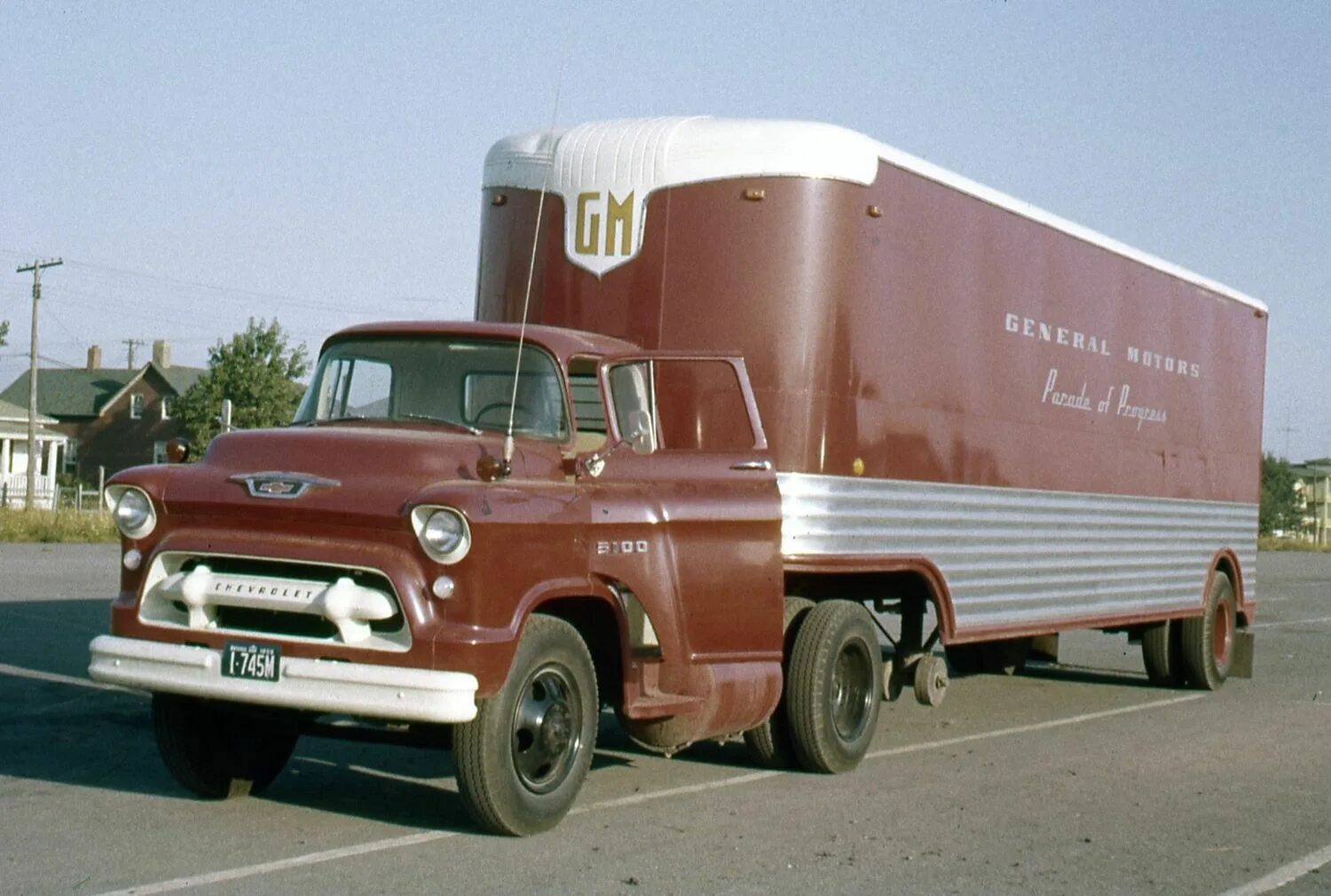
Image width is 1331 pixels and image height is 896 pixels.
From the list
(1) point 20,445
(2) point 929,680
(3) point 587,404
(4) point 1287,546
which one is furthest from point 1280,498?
(3) point 587,404

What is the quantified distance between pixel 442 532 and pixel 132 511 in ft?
5.02

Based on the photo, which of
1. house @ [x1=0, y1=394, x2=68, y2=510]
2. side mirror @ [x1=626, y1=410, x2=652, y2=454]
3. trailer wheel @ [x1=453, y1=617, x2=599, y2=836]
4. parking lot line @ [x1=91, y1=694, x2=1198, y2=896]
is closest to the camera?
parking lot line @ [x1=91, y1=694, x2=1198, y2=896]

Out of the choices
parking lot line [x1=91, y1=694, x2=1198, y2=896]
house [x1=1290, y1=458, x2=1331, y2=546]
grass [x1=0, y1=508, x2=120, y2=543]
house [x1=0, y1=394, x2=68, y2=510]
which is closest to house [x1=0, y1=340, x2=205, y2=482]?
house [x1=0, y1=394, x2=68, y2=510]

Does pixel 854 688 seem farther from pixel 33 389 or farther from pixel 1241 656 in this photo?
pixel 33 389

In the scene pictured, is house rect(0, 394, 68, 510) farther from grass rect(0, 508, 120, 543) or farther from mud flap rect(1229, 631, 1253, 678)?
mud flap rect(1229, 631, 1253, 678)

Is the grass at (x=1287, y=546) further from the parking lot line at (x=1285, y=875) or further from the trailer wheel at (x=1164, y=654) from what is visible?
the parking lot line at (x=1285, y=875)

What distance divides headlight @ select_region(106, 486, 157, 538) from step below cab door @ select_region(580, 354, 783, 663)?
190 centimetres

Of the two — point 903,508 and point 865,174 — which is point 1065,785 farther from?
point 865,174

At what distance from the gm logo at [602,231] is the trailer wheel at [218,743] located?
10.4 ft

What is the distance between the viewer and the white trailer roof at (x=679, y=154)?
32.9 ft

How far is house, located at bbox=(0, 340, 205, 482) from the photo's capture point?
3457 inches

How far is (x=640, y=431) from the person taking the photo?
877cm

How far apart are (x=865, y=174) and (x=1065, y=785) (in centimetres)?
356

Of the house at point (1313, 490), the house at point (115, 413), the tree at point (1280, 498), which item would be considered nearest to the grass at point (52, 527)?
the house at point (115, 413)
